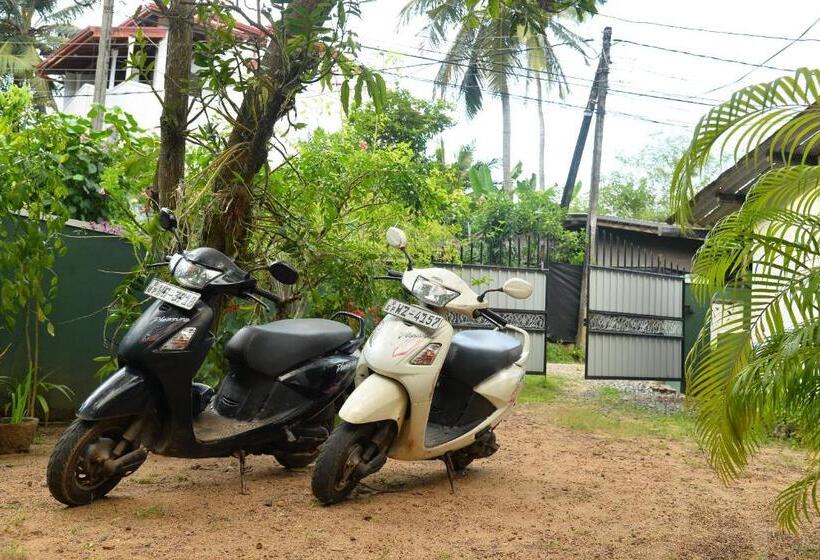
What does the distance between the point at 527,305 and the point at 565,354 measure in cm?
699

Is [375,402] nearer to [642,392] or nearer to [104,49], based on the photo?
[642,392]

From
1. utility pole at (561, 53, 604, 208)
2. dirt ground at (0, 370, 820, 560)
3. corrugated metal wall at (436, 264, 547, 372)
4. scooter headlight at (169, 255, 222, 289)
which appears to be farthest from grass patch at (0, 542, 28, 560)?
utility pole at (561, 53, 604, 208)

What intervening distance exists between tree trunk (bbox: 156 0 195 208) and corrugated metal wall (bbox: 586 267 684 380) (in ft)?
20.4

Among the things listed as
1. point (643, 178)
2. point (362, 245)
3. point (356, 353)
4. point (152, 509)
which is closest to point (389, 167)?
point (362, 245)

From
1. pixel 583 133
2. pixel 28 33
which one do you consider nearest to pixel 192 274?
pixel 583 133

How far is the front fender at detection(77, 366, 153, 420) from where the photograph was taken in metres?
3.94

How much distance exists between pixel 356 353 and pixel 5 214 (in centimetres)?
242

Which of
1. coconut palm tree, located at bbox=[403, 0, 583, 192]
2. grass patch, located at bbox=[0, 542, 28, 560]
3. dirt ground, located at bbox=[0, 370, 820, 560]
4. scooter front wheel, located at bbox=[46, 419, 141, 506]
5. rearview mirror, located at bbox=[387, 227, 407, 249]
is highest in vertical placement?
coconut palm tree, located at bbox=[403, 0, 583, 192]

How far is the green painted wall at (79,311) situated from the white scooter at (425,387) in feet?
8.85

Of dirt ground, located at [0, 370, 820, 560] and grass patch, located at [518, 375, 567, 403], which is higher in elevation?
dirt ground, located at [0, 370, 820, 560]

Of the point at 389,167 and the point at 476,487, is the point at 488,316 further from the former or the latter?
the point at 389,167

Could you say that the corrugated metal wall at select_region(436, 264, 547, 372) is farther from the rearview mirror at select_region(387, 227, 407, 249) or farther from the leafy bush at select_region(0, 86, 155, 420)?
the rearview mirror at select_region(387, 227, 407, 249)

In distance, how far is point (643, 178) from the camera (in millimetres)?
40219

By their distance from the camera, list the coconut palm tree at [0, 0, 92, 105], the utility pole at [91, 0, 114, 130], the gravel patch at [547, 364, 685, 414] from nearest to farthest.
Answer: the gravel patch at [547, 364, 685, 414], the utility pole at [91, 0, 114, 130], the coconut palm tree at [0, 0, 92, 105]
